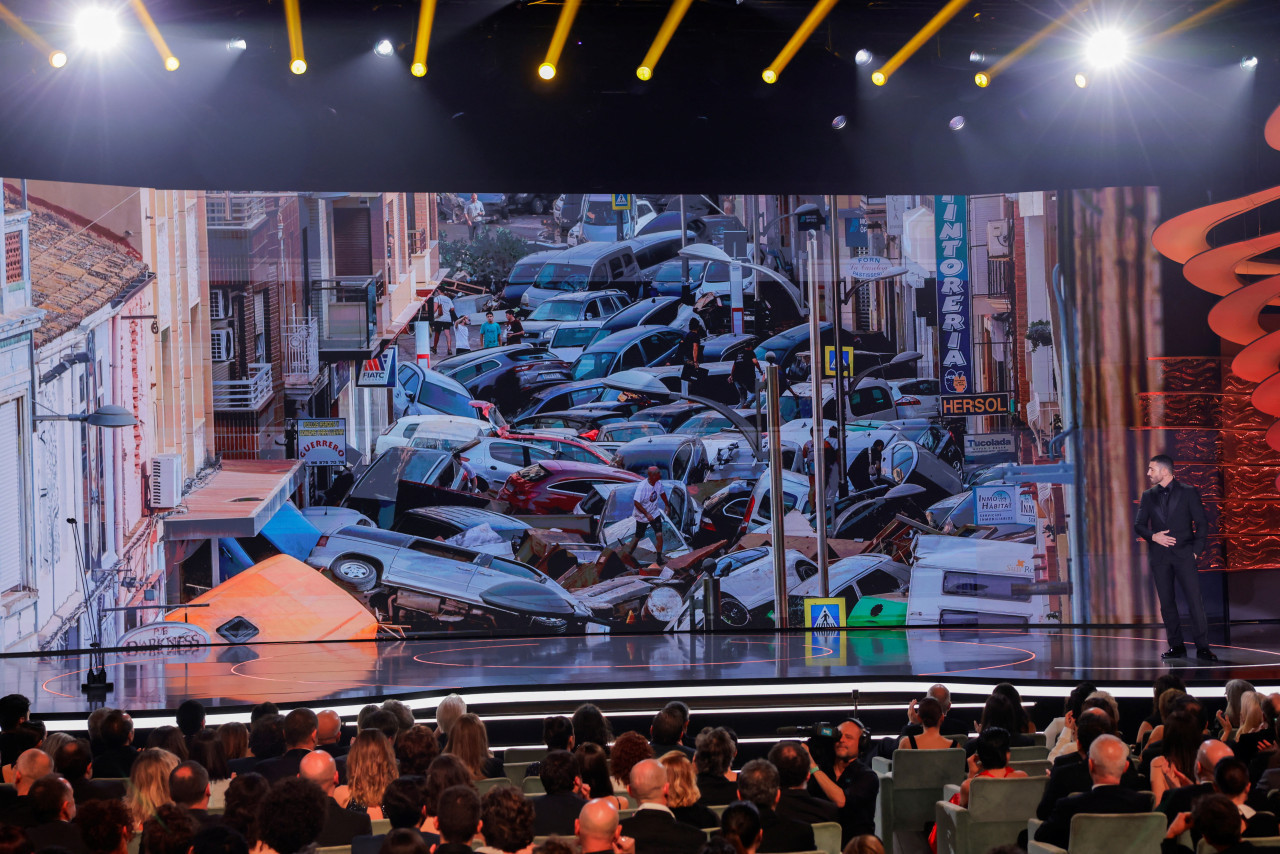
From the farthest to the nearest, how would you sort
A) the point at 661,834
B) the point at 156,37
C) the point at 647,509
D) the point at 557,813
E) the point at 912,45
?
the point at 647,509 → the point at 912,45 → the point at 156,37 → the point at 557,813 → the point at 661,834

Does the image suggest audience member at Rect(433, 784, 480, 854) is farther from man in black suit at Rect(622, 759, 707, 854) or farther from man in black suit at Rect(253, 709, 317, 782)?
man in black suit at Rect(253, 709, 317, 782)

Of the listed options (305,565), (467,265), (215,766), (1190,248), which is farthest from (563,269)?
(215,766)

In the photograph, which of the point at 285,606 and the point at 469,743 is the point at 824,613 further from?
the point at 469,743

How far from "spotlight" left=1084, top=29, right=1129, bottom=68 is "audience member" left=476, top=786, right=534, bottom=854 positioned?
273 inches

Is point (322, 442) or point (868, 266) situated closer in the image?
point (322, 442)

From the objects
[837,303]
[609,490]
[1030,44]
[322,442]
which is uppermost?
[1030,44]

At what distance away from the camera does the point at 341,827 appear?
3.60m

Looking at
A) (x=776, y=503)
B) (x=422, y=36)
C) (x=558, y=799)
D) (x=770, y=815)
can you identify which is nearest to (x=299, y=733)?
(x=558, y=799)

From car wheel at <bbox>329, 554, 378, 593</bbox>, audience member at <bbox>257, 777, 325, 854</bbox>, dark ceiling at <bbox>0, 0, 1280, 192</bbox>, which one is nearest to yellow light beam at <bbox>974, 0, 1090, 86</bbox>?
dark ceiling at <bbox>0, 0, 1280, 192</bbox>

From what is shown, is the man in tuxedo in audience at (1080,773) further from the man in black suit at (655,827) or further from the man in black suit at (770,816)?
the man in black suit at (655,827)

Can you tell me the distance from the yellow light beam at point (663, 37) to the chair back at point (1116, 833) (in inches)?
203

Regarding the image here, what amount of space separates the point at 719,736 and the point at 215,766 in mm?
1705

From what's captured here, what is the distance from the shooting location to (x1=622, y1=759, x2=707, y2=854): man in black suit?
10.9 feet

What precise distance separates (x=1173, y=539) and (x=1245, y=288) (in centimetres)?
158
